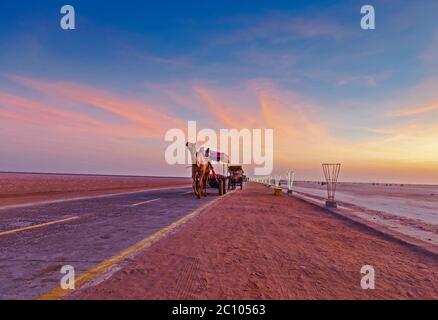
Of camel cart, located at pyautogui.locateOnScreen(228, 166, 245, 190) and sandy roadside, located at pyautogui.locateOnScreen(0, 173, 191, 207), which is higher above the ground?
camel cart, located at pyautogui.locateOnScreen(228, 166, 245, 190)

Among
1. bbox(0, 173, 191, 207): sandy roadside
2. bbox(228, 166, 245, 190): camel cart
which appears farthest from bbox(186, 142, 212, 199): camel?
bbox(228, 166, 245, 190): camel cart

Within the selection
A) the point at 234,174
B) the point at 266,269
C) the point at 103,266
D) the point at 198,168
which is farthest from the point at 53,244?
the point at 234,174

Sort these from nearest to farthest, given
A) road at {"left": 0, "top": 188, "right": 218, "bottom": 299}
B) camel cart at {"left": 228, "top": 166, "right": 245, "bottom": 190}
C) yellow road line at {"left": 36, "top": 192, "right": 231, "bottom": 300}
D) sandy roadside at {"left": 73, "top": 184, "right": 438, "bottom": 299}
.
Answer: yellow road line at {"left": 36, "top": 192, "right": 231, "bottom": 300}, sandy roadside at {"left": 73, "top": 184, "right": 438, "bottom": 299}, road at {"left": 0, "top": 188, "right": 218, "bottom": 299}, camel cart at {"left": 228, "top": 166, "right": 245, "bottom": 190}

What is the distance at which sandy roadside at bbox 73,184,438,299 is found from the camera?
3754mm

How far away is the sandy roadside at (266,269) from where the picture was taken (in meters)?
3.75

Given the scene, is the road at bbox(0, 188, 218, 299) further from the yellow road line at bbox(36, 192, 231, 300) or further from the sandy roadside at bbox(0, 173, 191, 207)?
the sandy roadside at bbox(0, 173, 191, 207)

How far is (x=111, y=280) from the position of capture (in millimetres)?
3990

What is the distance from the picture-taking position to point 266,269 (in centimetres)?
483

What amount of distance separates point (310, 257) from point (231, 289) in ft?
8.81

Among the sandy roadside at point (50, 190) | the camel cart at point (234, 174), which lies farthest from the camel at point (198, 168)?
the camel cart at point (234, 174)

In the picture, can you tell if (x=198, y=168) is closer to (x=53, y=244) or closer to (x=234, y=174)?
(x=53, y=244)

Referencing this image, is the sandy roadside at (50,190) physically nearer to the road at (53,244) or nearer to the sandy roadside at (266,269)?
the road at (53,244)

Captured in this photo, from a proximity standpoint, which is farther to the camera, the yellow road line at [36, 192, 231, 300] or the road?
the road
